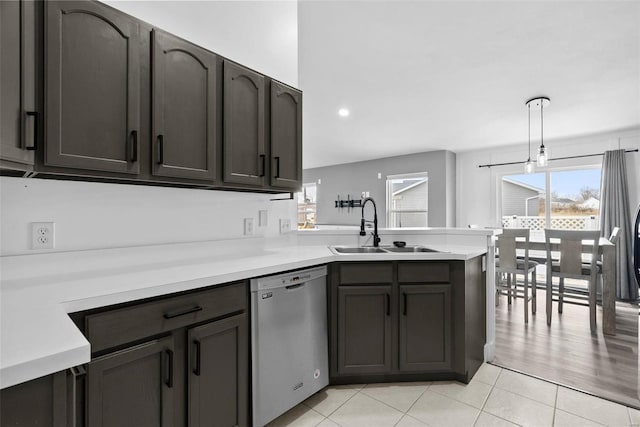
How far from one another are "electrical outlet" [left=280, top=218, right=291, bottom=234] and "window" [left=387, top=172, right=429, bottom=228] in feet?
14.8

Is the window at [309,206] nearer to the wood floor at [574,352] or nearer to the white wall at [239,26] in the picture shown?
the wood floor at [574,352]

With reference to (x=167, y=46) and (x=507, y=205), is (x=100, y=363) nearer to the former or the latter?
(x=167, y=46)

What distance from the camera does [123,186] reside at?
1650 mm

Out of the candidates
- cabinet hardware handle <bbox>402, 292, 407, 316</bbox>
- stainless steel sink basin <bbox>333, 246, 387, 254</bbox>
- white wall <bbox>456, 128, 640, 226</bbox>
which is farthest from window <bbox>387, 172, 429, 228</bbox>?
cabinet hardware handle <bbox>402, 292, 407, 316</bbox>

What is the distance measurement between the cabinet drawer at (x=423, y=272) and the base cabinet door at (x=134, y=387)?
139cm

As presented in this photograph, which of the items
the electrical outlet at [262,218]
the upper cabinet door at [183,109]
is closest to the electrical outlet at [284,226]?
the electrical outlet at [262,218]

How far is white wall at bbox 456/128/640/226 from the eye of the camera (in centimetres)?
452

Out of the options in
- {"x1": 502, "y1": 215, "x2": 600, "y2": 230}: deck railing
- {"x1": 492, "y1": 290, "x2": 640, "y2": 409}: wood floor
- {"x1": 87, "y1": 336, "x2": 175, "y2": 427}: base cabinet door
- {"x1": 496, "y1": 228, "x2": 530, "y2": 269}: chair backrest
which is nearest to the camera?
{"x1": 87, "y1": 336, "x2": 175, "y2": 427}: base cabinet door

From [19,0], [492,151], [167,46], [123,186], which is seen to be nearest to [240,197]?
[123,186]

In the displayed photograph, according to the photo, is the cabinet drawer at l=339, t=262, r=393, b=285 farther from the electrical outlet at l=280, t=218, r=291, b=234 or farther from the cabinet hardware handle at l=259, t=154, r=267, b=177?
the cabinet hardware handle at l=259, t=154, r=267, b=177

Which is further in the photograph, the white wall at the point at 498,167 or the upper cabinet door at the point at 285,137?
the white wall at the point at 498,167

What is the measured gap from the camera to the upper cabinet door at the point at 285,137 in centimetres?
206

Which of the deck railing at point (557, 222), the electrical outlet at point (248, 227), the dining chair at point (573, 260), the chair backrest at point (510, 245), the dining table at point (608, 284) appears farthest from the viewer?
the deck railing at point (557, 222)

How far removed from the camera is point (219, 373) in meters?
1.40
